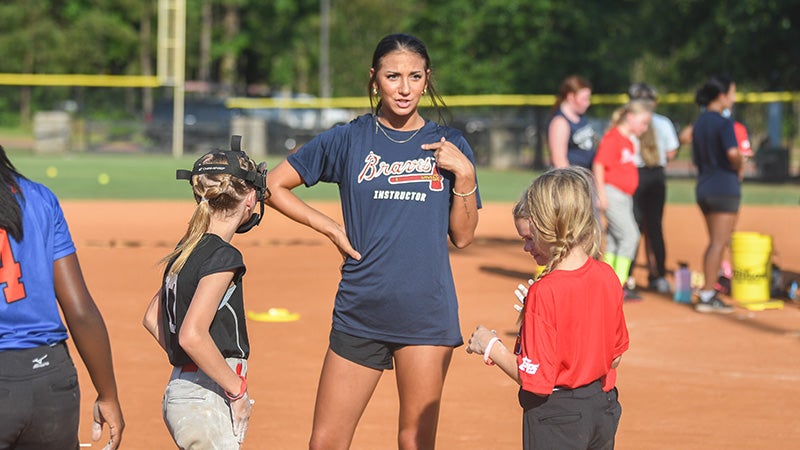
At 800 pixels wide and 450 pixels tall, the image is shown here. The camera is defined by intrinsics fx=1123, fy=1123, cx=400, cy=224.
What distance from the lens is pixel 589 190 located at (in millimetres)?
3826

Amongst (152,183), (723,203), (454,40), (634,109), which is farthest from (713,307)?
(454,40)

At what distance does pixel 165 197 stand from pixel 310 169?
57.1ft

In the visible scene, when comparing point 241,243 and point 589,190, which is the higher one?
point 589,190

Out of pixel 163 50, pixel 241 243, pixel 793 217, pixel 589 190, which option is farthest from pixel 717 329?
pixel 163 50

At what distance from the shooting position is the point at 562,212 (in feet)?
12.4

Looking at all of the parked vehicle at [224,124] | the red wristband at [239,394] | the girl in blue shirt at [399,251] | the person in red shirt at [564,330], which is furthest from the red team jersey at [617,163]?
the parked vehicle at [224,124]

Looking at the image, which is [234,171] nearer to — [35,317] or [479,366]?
[35,317]

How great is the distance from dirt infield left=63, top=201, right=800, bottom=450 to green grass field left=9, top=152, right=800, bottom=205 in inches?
286

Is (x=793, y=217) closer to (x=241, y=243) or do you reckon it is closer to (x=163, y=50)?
(x=241, y=243)

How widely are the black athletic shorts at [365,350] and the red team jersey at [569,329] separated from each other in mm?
908

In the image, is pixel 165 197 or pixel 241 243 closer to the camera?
pixel 241 243

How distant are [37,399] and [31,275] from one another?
370 mm

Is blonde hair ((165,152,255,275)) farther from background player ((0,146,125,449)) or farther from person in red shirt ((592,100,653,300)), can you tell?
person in red shirt ((592,100,653,300))

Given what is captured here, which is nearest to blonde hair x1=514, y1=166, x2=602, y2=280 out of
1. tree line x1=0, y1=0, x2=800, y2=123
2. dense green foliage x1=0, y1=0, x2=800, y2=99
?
dense green foliage x1=0, y1=0, x2=800, y2=99
